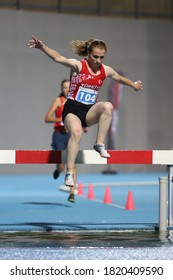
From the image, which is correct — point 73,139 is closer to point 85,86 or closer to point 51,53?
point 85,86

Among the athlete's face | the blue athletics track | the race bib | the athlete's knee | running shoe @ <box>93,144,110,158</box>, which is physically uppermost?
the athlete's face

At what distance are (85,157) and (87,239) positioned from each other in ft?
3.48

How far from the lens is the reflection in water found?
9586mm

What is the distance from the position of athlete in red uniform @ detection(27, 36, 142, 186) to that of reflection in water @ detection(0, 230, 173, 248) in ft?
2.14

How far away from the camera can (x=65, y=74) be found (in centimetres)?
2742

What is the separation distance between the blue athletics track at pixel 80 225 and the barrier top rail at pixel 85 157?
84cm

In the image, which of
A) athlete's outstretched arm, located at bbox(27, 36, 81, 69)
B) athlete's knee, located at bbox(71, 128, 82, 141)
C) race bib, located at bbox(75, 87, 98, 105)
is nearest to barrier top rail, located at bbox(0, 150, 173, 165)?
athlete's knee, located at bbox(71, 128, 82, 141)

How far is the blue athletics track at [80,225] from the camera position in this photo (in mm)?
8945

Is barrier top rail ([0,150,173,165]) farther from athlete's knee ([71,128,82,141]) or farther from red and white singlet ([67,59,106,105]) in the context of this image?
red and white singlet ([67,59,106,105])

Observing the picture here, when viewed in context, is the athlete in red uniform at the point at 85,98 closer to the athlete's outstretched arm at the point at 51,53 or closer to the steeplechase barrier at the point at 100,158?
→ the athlete's outstretched arm at the point at 51,53

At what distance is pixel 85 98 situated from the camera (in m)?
10.6

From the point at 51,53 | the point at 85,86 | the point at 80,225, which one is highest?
the point at 51,53

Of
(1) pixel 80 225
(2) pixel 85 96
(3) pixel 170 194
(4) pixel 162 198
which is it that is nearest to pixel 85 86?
(2) pixel 85 96

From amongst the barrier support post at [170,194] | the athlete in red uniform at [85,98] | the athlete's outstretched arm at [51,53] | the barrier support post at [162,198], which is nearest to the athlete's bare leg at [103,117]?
the athlete in red uniform at [85,98]
